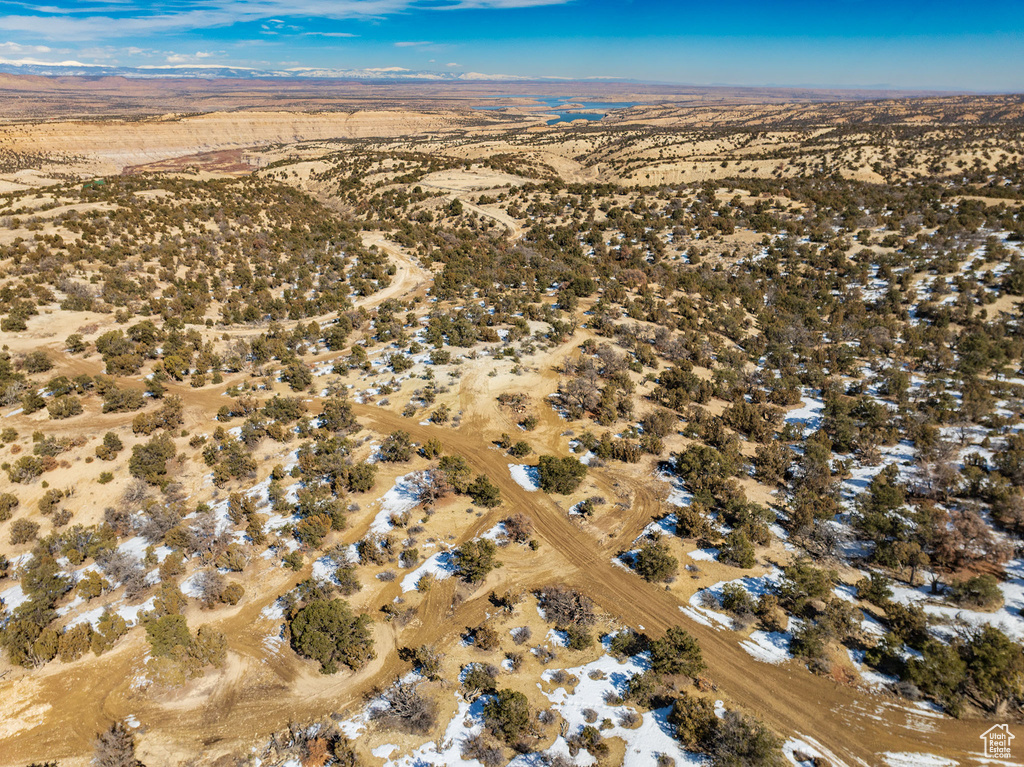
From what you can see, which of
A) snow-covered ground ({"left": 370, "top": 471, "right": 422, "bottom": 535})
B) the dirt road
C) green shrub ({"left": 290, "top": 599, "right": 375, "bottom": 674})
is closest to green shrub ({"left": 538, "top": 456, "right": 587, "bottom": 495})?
the dirt road

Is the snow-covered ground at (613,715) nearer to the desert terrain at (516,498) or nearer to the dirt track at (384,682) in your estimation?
the desert terrain at (516,498)

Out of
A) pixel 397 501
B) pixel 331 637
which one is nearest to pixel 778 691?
pixel 331 637

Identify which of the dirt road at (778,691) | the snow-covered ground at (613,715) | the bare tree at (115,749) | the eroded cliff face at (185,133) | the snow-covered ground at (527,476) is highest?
the eroded cliff face at (185,133)

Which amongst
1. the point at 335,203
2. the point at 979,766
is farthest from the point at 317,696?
the point at 335,203

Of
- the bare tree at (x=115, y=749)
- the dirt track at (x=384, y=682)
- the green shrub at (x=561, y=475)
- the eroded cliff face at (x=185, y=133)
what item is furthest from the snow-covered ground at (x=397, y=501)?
the eroded cliff face at (x=185, y=133)

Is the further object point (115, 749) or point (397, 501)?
point (397, 501)

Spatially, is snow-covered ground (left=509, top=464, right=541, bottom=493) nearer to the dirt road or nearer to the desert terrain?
the desert terrain

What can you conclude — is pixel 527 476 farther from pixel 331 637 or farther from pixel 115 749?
pixel 115 749

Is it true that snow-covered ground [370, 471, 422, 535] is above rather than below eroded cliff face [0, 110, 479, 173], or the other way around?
below

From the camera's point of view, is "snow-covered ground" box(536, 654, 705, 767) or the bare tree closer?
the bare tree

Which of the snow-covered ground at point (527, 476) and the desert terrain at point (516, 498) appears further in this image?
the snow-covered ground at point (527, 476)

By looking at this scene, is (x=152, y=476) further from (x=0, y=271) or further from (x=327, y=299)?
(x=0, y=271)
